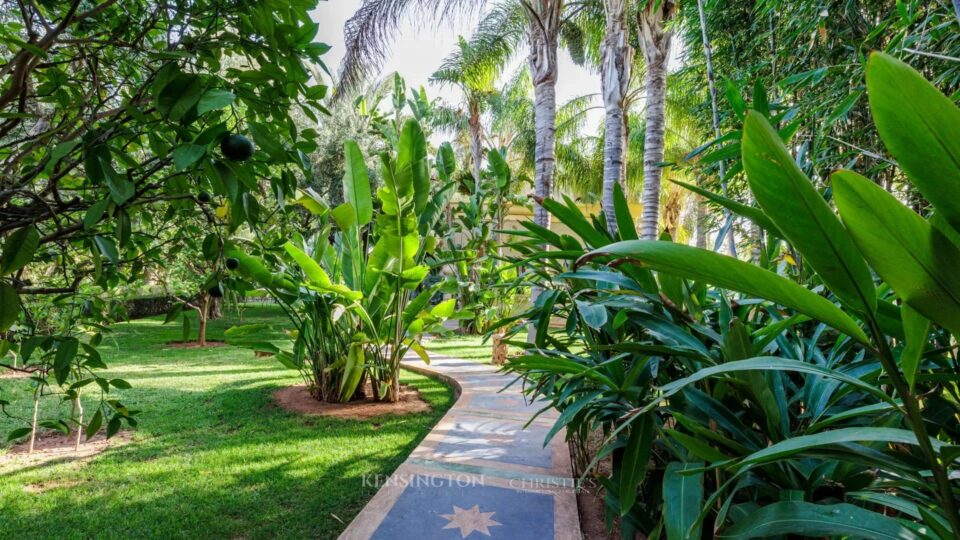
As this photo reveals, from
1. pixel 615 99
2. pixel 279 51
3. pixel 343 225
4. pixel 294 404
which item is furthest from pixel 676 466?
pixel 615 99

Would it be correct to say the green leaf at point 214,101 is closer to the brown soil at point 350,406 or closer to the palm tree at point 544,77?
the brown soil at point 350,406

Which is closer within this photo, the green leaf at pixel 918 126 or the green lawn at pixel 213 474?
the green leaf at pixel 918 126

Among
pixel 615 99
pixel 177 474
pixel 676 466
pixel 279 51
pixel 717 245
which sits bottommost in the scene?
pixel 177 474

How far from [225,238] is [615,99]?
5258 millimetres

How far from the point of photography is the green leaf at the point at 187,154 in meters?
0.61

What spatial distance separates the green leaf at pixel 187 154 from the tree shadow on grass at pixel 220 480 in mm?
1913

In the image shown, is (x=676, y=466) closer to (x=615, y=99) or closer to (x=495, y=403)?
(x=495, y=403)

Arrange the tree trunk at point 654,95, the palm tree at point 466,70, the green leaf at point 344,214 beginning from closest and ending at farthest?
the green leaf at point 344,214 → the tree trunk at point 654,95 → the palm tree at point 466,70

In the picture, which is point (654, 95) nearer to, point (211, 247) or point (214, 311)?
point (211, 247)

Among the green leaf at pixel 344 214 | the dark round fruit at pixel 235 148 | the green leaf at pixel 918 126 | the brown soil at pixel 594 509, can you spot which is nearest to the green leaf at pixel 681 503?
the green leaf at pixel 918 126

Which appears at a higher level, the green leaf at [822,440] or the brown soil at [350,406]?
the green leaf at [822,440]

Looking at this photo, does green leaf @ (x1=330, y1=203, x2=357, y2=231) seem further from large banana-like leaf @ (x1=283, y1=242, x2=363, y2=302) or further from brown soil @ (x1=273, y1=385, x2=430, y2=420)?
brown soil @ (x1=273, y1=385, x2=430, y2=420)

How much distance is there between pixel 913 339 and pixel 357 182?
348 cm

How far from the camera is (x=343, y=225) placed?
331cm
